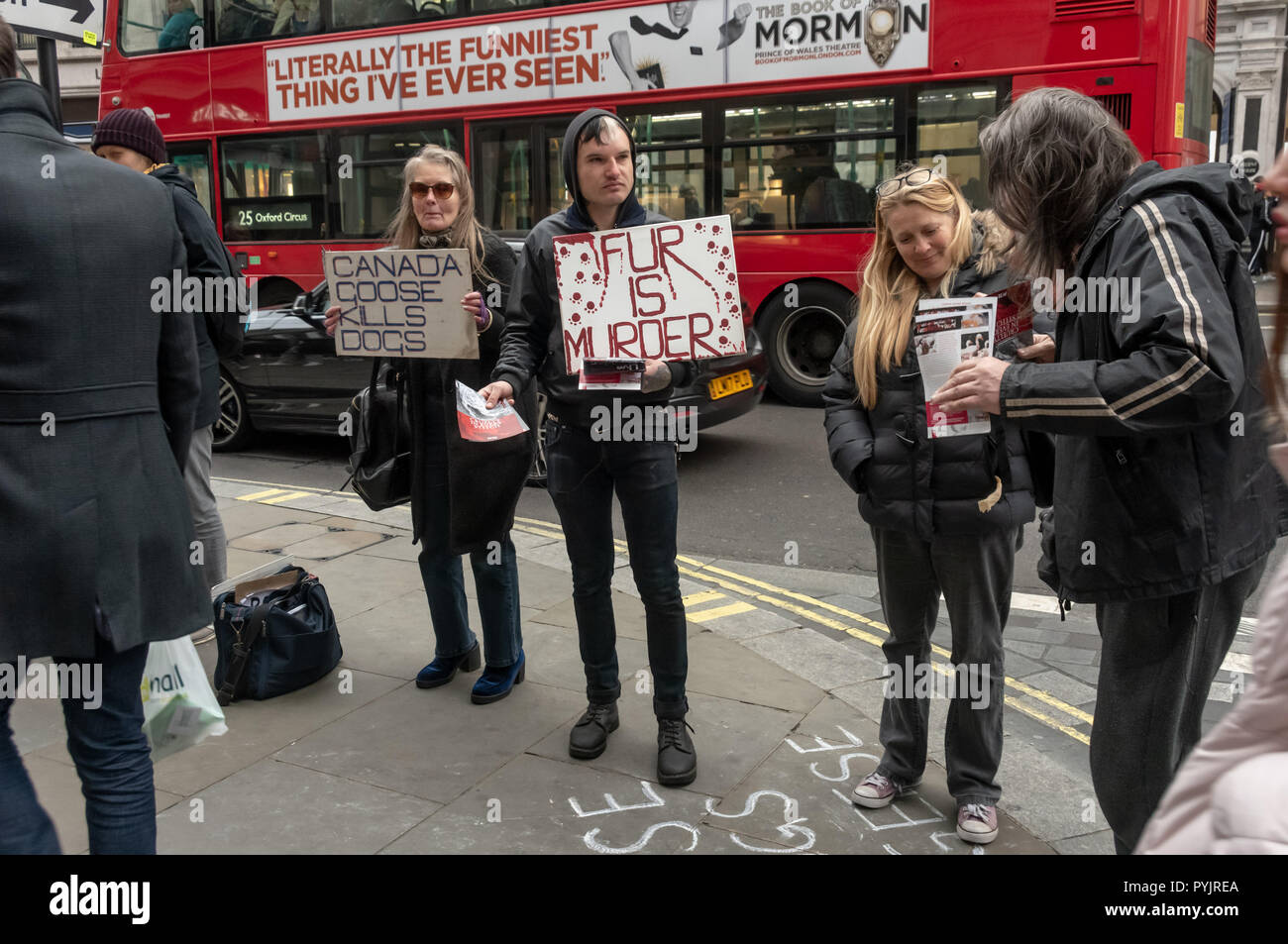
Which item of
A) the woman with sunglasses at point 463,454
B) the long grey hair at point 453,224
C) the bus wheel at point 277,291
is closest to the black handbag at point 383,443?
the woman with sunglasses at point 463,454

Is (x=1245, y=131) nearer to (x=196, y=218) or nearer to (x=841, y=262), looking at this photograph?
(x=841, y=262)

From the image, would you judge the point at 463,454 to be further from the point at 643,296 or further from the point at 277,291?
the point at 277,291

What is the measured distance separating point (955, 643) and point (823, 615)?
2056mm

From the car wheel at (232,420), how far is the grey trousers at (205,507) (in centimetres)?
481

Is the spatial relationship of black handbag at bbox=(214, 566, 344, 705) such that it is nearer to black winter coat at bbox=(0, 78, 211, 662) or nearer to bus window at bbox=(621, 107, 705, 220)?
black winter coat at bbox=(0, 78, 211, 662)

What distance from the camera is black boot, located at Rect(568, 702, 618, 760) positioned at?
358 cm

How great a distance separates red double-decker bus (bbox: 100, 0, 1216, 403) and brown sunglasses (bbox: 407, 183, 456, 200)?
6.73 m

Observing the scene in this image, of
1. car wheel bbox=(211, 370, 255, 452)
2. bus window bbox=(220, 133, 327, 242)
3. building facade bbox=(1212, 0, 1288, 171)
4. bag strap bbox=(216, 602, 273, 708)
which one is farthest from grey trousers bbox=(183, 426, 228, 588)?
building facade bbox=(1212, 0, 1288, 171)

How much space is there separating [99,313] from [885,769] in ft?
8.03

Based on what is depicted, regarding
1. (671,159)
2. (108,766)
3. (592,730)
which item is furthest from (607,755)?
(671,159)

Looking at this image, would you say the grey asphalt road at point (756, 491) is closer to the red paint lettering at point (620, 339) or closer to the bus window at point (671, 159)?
the bus window at point (671, 159)

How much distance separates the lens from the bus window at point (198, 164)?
13.1 metres

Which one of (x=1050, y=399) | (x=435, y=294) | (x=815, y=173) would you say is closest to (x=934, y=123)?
(x=815, y=173)

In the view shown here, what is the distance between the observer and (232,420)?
9359mm
